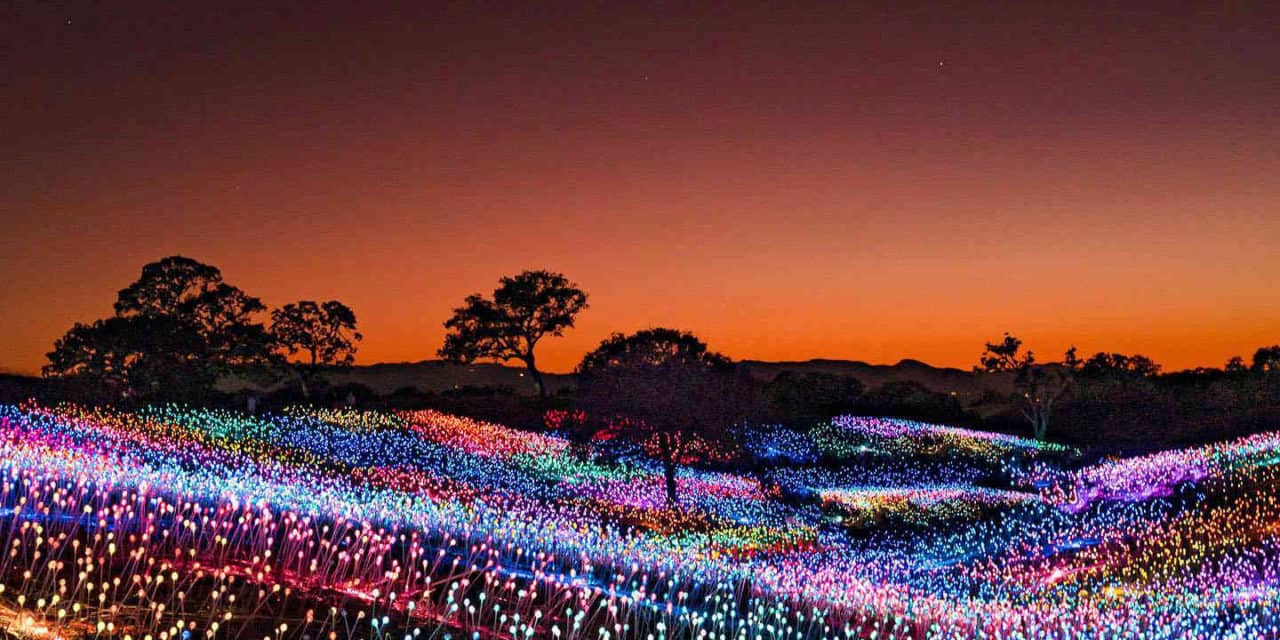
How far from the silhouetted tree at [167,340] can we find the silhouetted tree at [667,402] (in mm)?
18385

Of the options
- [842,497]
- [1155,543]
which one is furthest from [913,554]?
[842,497]

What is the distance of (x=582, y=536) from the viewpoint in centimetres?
1622

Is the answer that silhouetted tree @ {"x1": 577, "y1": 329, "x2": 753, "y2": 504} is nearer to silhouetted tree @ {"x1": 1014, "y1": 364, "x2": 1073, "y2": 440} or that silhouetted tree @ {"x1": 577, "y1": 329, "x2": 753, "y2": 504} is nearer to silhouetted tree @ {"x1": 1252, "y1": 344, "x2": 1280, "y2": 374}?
silhouetted tree @ {"x1": 1014, "y1": 364, "x2": 1073, "y2": 440}

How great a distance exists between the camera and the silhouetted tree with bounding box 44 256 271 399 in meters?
42.1

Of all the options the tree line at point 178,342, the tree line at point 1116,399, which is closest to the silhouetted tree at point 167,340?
the tree line at point 178,342

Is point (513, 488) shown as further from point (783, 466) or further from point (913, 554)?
point (783, 466)

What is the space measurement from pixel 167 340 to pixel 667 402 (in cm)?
2427

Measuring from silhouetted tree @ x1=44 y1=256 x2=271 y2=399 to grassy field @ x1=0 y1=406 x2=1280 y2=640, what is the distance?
7.91 metres

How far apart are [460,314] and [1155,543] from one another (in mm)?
42767

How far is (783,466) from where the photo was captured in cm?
3800

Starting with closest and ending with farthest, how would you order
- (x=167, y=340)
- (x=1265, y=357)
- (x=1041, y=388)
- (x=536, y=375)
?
(x=167, y=340) → (x=1041, y=388) → (x=536, y=375) → (x=1265, y=357)

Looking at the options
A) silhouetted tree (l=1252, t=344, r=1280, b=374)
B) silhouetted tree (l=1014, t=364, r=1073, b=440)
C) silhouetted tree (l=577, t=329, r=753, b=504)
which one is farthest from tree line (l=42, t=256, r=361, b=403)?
silhouetted tree (l=1252, t=344, r=1280, b=374)

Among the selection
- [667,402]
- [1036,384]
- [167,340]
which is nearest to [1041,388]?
[1036,384]

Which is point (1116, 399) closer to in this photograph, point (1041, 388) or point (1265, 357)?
point (1041, 388)
